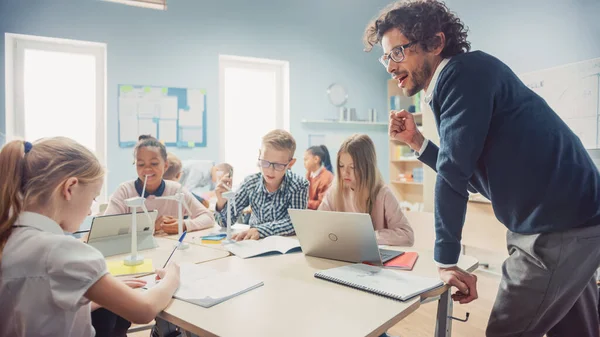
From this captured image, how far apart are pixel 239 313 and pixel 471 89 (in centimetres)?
79

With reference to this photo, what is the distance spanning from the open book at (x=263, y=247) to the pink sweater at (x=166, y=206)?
20.7 inches

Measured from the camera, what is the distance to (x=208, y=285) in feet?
3.62

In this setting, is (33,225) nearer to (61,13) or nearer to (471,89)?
(471,89)

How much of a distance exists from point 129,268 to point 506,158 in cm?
118

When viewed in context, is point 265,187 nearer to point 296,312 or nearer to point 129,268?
point 129,268

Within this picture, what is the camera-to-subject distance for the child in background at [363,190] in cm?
Answer: 190

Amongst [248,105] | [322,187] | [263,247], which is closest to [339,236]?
[263,247]

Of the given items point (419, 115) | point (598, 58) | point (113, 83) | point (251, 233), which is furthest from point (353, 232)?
point (419, 115)

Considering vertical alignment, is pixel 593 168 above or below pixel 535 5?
below

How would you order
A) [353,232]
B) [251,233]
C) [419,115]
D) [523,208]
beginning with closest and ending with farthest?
[523,208] < [353,232] < [251,233] < [419,115]

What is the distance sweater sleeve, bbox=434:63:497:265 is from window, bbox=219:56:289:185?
3594mm

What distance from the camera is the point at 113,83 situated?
3.80 m

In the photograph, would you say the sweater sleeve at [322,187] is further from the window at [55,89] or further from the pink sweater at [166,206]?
the window at [55,89]

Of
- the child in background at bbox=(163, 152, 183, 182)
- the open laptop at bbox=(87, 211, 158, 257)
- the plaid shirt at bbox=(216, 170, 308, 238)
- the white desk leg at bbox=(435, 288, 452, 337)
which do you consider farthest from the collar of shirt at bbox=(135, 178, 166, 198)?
the white desk leg at bbox=(435, 288, 452, 337)
